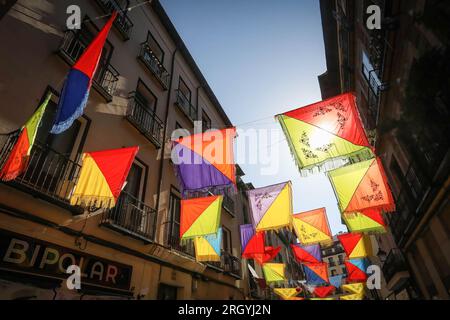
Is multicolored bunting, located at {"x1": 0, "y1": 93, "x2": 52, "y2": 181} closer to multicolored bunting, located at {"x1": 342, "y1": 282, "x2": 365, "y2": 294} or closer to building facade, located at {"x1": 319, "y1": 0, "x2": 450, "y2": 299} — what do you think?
building facade, located at {"x1": 319, "y1": 0, "x2": 450, "y2": 299}

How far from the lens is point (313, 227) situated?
11039 mm

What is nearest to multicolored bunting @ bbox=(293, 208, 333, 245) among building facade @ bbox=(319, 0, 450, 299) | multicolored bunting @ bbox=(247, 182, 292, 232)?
multicolored bunting @ bbox=(247, 182, 292, 232)

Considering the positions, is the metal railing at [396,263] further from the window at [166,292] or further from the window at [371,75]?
the window at [166,292]

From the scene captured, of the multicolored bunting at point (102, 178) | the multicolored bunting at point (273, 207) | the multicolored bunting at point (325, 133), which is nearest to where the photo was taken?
the multicolored bunting at point (102, 178)

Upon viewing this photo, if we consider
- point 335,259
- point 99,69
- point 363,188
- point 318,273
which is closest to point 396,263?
point 318,273

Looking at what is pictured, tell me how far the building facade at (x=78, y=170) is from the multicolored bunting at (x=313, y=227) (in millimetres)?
4317

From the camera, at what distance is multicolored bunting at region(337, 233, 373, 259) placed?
1176 centimetres

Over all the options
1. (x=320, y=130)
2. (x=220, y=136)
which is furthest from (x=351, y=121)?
(x=220, y=136)

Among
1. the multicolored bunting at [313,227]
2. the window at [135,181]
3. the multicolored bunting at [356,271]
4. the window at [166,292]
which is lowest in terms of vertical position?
the window at [166,292]

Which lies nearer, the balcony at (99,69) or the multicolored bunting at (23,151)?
the multicolored bunting at (23,151)

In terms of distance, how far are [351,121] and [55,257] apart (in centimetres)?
750

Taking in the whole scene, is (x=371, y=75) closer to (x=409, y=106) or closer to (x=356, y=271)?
(x=409, y=106)

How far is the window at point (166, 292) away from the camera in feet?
26.4

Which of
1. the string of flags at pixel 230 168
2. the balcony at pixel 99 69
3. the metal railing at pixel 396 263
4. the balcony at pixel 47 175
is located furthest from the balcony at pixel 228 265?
the balcony at pixel 99 69
